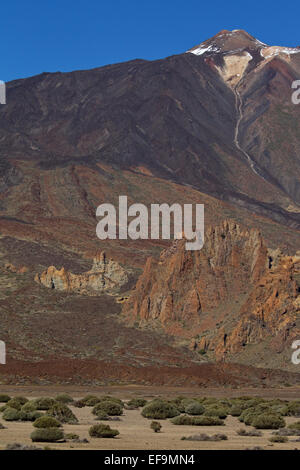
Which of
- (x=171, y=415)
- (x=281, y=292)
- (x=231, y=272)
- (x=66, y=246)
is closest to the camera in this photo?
(x=171, y=415)

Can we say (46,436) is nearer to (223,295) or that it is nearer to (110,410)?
(110,410)

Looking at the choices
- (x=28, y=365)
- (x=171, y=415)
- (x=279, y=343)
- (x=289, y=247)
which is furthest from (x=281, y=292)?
(x=289, y=247)

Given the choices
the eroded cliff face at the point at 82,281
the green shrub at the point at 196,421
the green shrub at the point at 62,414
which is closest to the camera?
the green shrub at the point at 62,414

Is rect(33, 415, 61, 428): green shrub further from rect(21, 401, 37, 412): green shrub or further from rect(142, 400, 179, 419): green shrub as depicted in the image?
rect(142, 400, 179, 419): green shrub

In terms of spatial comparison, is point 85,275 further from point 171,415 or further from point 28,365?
point 171,415

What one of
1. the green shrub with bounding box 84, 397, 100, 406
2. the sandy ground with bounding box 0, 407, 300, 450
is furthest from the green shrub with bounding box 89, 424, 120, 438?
the green shrub with bounding box 84, 397, 100, 406

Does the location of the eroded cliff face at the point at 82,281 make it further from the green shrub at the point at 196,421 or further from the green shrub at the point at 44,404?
the green shrub at the point at 196,421

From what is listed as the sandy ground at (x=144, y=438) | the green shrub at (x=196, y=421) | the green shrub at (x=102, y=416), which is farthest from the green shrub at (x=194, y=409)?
the green shrub at (x=196, y=421)
